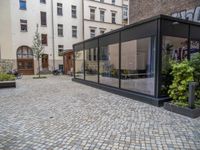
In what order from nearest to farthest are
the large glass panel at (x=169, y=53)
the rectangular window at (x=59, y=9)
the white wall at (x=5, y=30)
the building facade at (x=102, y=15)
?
1. the large glass panel at (x=169, y=53)
2. the white wall at (x=5, y=30)
3. the rectangular window at (x=59, y=9)
4. the building facade at (x=102, y=15)

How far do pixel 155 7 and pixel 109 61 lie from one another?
5.95m

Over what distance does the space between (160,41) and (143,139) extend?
3353mm

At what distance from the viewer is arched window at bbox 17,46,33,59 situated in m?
20.2

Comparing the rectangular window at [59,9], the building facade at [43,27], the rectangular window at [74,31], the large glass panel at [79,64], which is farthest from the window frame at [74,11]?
the large glass panel at [79,64]

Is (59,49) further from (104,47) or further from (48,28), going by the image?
(104,47)

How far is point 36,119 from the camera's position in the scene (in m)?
4.50

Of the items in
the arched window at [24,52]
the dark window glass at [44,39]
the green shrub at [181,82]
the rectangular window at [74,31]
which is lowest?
the green shrub at [181,82]

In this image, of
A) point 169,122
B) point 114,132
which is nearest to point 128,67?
point 169,122

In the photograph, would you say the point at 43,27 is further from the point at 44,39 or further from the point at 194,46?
the point at 194,46

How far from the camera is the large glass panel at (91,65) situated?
10180mm

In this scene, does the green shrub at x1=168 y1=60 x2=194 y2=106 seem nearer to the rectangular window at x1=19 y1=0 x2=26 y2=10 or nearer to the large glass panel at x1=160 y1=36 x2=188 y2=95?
the large glass panel at x1=160 y1=36 x2=188 y2=95

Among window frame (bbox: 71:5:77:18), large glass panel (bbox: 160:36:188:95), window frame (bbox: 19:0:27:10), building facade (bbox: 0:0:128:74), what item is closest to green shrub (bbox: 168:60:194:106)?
large glass panel (bbox: 160:36:188:95)

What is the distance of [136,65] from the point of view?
8.83 meters

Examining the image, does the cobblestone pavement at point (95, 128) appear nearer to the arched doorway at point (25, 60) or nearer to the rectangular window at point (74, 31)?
the arched doorway at point (25, 60)
